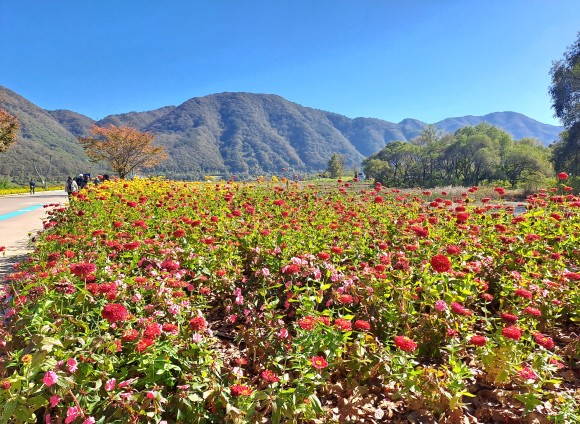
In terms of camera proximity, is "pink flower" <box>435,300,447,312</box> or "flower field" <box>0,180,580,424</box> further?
"pink flower" <box>435,300,447,312</box>

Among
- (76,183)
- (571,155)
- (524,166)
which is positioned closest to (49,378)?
(76,183)

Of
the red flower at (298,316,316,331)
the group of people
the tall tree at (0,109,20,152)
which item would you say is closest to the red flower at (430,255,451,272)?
the red flower at (298,316,316,331)

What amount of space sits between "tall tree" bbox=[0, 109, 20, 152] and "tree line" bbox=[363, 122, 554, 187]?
38.8 m

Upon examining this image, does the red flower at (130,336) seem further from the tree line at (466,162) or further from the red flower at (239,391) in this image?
the tree line at (466,162)

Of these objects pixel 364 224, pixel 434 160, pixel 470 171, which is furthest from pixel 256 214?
pixel 434 160

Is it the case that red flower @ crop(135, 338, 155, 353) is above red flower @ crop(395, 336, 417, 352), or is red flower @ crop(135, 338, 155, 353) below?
above

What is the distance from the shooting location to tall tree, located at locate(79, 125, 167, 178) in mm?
28072

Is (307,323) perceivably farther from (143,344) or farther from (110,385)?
(110,385)

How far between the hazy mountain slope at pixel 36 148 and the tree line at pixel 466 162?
50.8 m

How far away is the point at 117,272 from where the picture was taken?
112 inches

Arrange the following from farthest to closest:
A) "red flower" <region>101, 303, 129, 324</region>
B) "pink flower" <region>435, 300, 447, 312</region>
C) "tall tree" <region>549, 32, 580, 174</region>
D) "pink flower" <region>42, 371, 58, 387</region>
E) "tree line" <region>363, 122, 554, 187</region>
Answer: "tree line" <region>363, 122, 554, 187</region>
"tall tree" <region>549, 32, 580, 174</region>
"pink flower" <region>435, 300, 447, 312</region>
"red flower" <region>101, 303, 129, 324</region>
"pink flower" <region>42, 371, 58, 387</region>

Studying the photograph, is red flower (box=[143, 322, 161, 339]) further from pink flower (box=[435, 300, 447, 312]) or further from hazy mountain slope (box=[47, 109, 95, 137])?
hazy mountain slope (box=[47, 109, 95, 137])

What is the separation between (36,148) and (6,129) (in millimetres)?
93110

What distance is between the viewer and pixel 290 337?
2617 mm
